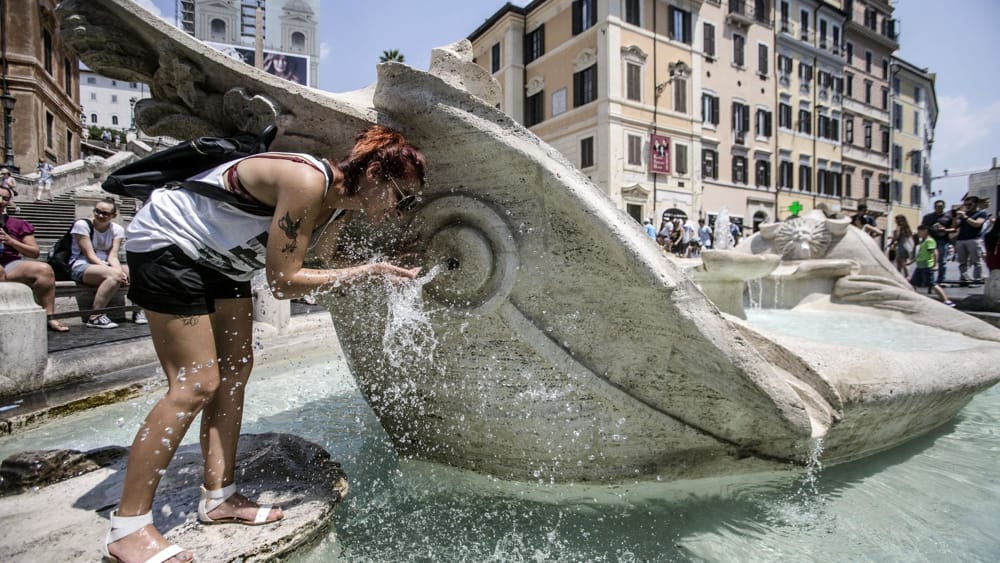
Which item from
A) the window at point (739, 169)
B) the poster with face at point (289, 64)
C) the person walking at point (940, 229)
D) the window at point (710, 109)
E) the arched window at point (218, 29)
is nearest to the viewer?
the person walking at point (940, 229)

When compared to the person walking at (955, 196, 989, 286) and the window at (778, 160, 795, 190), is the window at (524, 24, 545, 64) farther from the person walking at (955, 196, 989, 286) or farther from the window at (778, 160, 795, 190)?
the person walking at (955, 196, 989, 286)

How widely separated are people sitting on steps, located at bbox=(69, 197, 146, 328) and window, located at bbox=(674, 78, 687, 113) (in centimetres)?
2551

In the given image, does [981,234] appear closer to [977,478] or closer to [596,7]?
[977,478]

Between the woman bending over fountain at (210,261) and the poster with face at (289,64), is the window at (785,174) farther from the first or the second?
the woman bending over fountain at (210,261)

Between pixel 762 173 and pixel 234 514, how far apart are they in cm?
3304

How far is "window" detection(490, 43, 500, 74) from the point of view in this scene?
1163 inches

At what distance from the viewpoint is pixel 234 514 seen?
1.69 m

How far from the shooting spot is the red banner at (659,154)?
24.9 m

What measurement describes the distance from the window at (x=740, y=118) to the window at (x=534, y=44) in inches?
429

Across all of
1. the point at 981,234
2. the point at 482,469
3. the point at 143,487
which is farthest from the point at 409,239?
the point at 981,234

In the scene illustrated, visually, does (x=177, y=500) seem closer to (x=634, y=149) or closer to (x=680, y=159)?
(x=634, y=149)

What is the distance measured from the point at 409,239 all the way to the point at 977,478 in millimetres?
2723

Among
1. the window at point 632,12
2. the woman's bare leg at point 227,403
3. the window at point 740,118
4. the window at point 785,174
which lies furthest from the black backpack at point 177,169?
the window at point 785,174

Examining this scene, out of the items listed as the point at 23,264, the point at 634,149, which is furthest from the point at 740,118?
the point at 23,264
